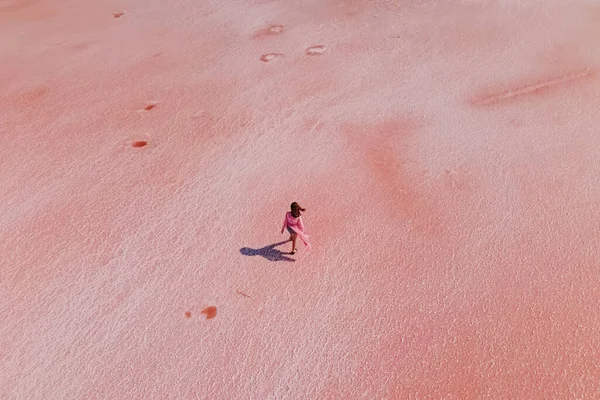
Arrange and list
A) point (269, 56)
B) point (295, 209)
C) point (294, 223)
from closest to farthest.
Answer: point (295, 209)
point (294, 223)
point (269, 56)

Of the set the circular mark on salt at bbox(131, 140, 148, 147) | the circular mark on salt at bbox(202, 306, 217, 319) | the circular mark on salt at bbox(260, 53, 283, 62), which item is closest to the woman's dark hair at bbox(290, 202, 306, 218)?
the circular mark on salt at bbox(202, 306, 217, 319)

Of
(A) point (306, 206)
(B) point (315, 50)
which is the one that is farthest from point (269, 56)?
(A) point (306, 206)

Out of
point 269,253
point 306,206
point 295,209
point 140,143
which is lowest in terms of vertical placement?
point 269,253

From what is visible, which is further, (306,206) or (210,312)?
(306,206)

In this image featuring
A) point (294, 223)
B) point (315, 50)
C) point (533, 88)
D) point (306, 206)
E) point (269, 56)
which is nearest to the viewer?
point (294, 223)

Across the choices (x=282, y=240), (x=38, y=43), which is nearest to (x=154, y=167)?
(x=282, y=240)

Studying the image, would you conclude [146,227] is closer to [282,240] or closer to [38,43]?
[282,240]

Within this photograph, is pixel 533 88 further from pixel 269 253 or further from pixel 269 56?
pixel 269 253

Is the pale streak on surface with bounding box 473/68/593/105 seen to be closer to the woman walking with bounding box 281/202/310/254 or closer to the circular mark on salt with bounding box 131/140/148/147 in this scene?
the woman walking with bounding box 281/202/310/254
